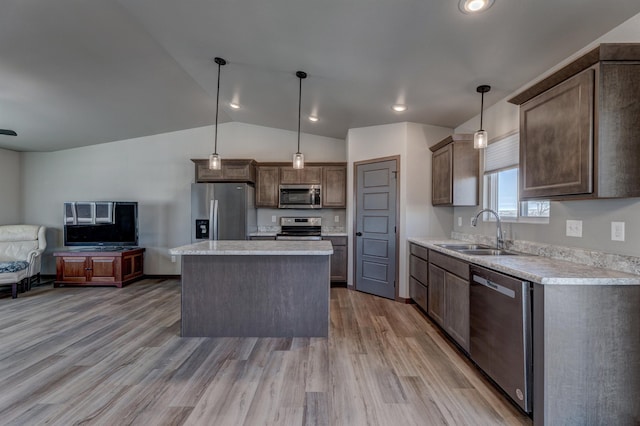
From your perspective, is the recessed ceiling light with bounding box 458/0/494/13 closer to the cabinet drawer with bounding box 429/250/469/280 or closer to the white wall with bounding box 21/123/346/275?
the cabinet drawer with bounding box 429/250/469/280

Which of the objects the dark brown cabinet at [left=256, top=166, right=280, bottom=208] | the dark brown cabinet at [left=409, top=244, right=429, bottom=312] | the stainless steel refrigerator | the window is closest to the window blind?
the window

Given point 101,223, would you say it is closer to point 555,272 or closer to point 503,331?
point 503,331

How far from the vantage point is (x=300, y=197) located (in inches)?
198

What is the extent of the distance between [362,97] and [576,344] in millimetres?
2893

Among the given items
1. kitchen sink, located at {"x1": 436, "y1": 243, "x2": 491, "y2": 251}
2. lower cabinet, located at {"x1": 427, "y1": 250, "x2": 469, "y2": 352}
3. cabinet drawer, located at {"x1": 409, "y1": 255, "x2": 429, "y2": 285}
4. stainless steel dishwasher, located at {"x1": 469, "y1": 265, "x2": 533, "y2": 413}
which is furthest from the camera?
cabinet drawer, located at {"x1": 409, "y1": 255, "x2": 429, "y2": 285}

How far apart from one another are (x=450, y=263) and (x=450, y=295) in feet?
0.98

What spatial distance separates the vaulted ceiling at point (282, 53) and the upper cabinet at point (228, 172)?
3.17ft

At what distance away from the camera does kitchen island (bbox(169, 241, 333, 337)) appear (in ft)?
9.41

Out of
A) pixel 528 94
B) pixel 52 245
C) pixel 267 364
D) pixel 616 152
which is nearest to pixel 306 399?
pixel 267 364

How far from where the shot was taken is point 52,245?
539cm

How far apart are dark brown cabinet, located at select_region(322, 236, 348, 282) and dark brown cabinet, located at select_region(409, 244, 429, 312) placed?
1.16 metres

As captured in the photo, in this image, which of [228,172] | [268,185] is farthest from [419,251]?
[228,172]

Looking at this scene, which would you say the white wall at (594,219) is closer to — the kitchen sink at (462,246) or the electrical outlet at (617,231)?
the electrical outlet at (617,231)

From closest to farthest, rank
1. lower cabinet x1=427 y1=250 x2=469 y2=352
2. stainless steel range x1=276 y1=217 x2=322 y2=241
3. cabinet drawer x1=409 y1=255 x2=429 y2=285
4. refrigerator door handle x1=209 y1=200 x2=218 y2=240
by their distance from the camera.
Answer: lower cabinet x1=427 y1=250 x2=469 y2=352 → cabinet drawer x1=409 y1=255 x2=429 y2=285 → refrigerator door handle x1=209 y1=200 x2=218 y2=240 → stainless steel range x1=276 y1=217 x2=322 y2=241
